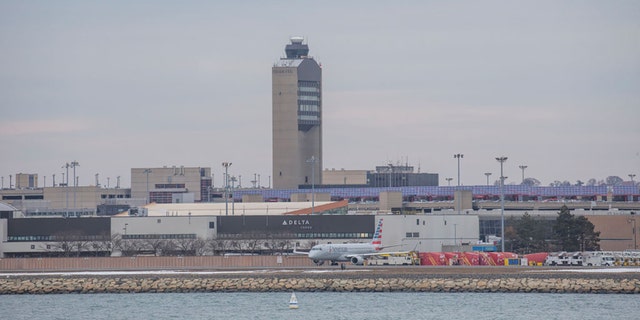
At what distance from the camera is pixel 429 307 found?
101000mm

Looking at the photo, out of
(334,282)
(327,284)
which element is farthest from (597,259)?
(327,284)

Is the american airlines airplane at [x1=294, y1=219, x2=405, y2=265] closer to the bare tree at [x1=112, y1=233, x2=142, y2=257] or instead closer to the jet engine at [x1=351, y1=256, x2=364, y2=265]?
the jet engine at [x1=351, y1=256, x2=364, y2=265]

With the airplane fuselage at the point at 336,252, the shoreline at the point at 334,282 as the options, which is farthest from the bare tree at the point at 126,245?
the shoreline at the point at 334,282

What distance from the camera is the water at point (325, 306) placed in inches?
3775

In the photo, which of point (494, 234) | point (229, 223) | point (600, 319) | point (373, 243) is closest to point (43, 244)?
point (229, 223)

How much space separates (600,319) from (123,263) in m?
61.1

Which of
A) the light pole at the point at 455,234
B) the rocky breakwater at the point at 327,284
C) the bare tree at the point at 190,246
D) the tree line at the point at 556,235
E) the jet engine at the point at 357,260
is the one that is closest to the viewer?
the rocky breakwater at the point at 327,284

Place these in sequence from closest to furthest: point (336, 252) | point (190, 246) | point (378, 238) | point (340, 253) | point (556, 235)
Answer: point (336, 252) → point (340, 253) → point (378, 238) → point (190, 246) → point (556, 235)

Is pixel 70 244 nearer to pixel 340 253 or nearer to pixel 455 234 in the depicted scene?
pixel 340 253

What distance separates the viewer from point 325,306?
333ft

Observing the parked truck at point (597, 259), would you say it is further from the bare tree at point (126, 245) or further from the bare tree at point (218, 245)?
the bare tree at point (126, 245)

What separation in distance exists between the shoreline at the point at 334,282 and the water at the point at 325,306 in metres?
1.45

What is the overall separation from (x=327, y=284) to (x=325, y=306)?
13509 millimetres

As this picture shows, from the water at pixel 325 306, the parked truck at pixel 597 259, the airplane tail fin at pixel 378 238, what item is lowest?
the water at pixel 325 306
